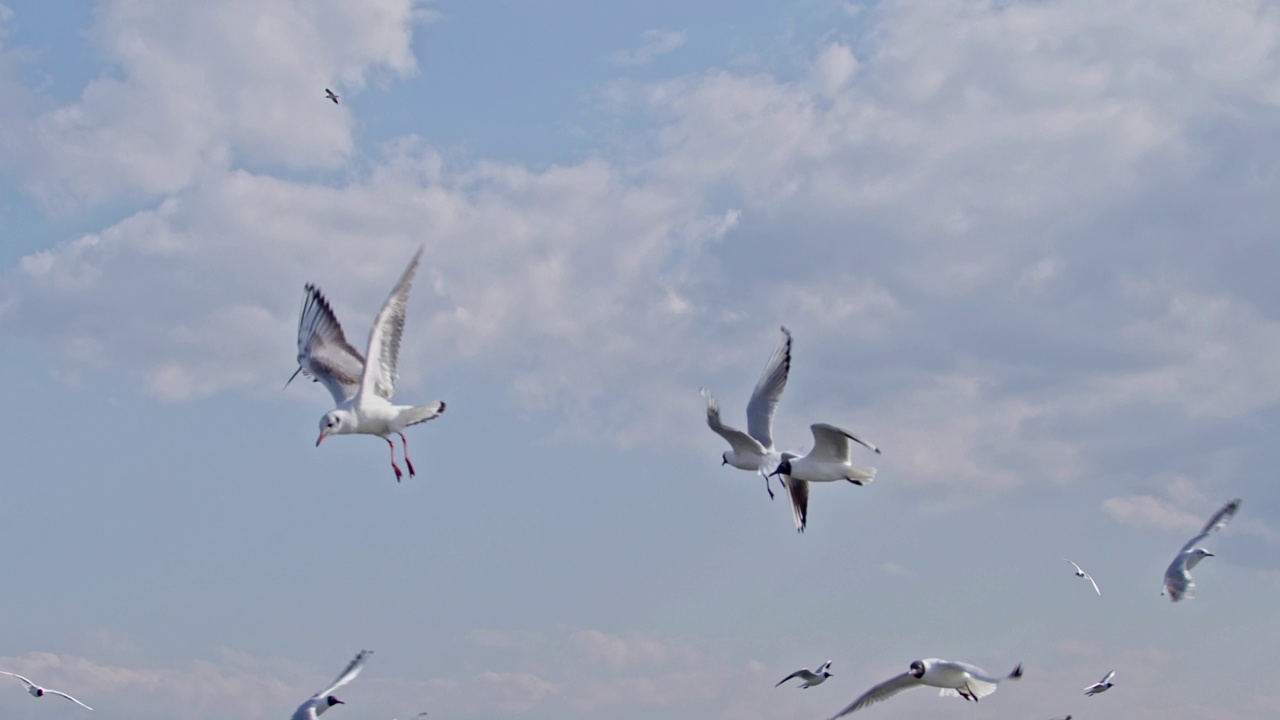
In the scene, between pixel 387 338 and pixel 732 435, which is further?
pixel 732 435

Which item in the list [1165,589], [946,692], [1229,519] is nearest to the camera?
[946,692]

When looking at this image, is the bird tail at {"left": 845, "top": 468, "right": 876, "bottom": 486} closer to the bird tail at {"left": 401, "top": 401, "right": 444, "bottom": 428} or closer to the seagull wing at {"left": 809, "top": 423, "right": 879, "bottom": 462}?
the seagull wing at {"left": 809, "top": 423, "right": 879, "bottom": 462}

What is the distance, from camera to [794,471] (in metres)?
32.9

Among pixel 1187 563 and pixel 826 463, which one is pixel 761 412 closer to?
pixel 826 463

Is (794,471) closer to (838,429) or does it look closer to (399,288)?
(838,429)

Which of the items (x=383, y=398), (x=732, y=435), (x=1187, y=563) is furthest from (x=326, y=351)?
(x=1187, y=563)

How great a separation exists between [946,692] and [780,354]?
1264cm

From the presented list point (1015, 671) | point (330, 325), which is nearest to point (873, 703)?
point (1015, 671)

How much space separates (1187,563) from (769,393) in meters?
11.5

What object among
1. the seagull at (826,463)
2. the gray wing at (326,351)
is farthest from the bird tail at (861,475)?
the gray wing at (326,351)

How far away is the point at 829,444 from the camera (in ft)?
102

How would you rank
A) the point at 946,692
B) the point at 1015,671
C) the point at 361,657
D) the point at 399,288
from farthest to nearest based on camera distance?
the point at 361,657, the point at 399,288, the point at 946,692, the point at 1015,671

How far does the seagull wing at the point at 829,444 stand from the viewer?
100.0 feet

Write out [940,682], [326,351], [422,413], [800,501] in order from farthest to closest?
[800,501], [326,351], [422,413], [940,682]
